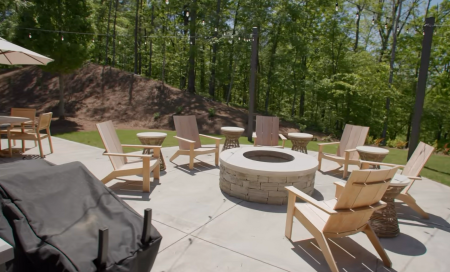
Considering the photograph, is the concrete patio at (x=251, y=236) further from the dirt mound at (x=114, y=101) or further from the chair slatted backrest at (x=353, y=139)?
the dirt mound at (x=114, y=101)

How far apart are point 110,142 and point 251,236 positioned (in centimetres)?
262

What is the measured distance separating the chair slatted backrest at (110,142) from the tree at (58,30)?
7.88 metres

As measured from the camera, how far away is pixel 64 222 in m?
1.58

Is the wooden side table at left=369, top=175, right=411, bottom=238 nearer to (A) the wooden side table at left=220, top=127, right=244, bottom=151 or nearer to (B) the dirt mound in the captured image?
(A) the wooden side table at left=220, top=127, right=244, bottom=151

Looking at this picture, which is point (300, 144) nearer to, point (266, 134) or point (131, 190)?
point (266, 134)

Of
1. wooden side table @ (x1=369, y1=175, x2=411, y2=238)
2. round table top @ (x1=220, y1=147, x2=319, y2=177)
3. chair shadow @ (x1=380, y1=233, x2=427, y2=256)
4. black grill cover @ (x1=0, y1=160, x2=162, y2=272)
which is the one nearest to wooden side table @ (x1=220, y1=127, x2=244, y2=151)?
round table top @ (x1=220, y1=147, x2=319, y2=177)

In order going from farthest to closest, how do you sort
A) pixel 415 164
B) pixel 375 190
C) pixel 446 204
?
1. pixel 446 204
2. pixel 415 164
3. pixel 375 190

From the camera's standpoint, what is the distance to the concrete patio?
252 centimetres

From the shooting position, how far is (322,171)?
228 inches

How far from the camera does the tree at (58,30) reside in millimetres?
10406

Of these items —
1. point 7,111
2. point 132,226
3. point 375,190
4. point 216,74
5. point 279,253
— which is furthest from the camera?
point 216,74

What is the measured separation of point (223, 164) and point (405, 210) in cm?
272

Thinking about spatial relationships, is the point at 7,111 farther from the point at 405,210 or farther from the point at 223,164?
the point at 405,210

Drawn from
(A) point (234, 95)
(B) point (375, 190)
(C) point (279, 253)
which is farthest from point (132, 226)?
(A) point (234, 95)
